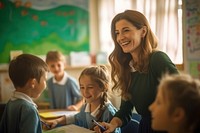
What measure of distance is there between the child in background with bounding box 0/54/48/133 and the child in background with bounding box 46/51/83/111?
1353mm

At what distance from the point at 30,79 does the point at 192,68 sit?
5.54ft

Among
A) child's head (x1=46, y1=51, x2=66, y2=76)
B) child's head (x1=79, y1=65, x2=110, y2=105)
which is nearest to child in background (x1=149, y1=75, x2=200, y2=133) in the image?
child's head (x1=79, y1=65, x2=110, y2=105)

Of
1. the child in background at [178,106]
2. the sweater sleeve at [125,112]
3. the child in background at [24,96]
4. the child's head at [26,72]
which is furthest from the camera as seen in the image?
the sweater sleeve at [125,112]

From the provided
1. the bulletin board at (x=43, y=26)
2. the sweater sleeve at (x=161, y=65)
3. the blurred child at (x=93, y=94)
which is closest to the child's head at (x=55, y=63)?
the bulletin board at (x=43, y=26)

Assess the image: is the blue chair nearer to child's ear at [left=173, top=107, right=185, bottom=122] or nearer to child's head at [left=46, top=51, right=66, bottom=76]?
child's ear at [left=173, top=107, right=185, bottom=122]

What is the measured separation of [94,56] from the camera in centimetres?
375

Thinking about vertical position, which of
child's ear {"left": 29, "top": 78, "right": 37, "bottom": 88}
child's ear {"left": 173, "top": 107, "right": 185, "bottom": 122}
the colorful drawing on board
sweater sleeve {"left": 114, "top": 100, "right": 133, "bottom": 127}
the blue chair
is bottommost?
the blue chair

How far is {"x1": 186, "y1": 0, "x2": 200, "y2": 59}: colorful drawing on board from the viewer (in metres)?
2.52

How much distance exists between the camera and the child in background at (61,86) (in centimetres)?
289

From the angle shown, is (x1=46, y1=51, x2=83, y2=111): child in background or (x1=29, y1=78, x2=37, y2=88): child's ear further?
(x1=46, y1=51, x2=83, y2=111): child in background

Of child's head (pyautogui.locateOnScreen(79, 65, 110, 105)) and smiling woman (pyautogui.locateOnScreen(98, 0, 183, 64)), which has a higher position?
smiling woman (pyautogui.locateOnScreen(98, 0, 183, 64))

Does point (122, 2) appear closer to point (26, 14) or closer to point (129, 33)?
point (26, 14)

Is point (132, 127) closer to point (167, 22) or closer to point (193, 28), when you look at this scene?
point (193, 28)

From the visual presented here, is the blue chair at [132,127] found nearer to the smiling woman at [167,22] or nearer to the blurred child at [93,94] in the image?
the blurred child at [93,94]
